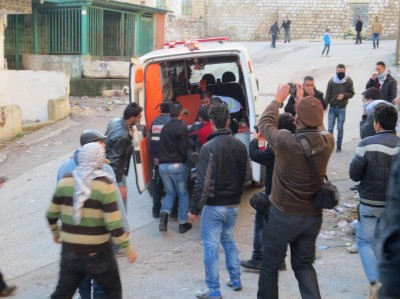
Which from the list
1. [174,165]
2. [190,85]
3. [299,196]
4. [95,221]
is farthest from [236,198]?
[190,85]

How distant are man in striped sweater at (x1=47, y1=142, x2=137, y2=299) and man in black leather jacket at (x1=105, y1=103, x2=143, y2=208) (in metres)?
2.36

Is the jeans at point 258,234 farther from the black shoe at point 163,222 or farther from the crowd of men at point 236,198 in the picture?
the black shoe at point 163,222

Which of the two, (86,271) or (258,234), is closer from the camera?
(86,271)

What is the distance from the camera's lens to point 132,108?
6871mm

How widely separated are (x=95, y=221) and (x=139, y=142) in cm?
319

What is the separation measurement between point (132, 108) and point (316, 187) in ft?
9.50

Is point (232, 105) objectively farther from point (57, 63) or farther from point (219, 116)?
point (57, 63)

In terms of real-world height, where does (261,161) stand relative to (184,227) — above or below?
above

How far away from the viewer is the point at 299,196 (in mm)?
4582

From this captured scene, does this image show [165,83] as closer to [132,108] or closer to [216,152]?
[132,108]

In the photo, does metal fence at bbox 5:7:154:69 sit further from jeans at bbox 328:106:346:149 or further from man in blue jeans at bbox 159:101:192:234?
man in blue jeans at bbox 159:101:192:234

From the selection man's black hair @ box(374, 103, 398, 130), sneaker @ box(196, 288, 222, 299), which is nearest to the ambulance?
sneaker @ box(196, 288, 222, 299)

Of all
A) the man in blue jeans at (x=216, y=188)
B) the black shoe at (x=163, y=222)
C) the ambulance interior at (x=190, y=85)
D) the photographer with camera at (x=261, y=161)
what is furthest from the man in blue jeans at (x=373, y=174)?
the ambulance interior at (x=190, y=85)

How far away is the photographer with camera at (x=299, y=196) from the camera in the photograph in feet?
15.0
